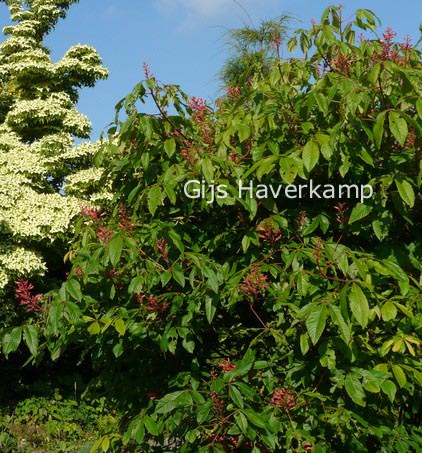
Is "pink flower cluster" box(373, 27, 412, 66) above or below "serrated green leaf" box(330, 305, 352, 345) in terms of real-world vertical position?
above

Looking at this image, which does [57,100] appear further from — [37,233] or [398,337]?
[398,337]

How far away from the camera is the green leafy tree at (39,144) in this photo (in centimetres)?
695

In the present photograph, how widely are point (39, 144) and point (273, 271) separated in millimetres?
6291

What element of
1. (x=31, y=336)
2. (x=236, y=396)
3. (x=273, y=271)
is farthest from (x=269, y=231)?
(x=31, y=336)

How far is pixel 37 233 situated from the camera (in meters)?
6.88

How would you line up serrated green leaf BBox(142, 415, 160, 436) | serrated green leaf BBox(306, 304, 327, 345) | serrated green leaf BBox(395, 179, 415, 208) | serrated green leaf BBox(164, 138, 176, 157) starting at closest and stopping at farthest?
serrated green leaf BBox(306, 304, 327, 345)
serrated green leaf BBox(395, 179, 415, 208)
serrated green leaf BBox(142, 415, 160, 436)
serrated green leaf BBox(164, 138, 176, 157)

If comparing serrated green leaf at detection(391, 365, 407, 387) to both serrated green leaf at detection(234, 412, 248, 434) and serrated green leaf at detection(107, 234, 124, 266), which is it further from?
serrated green leaf at detection(107, 234, 124, 266)

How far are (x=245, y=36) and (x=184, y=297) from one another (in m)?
6.72

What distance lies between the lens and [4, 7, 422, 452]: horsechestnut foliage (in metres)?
2.18

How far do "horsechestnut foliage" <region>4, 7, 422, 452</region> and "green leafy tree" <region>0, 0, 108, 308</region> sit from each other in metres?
4.26

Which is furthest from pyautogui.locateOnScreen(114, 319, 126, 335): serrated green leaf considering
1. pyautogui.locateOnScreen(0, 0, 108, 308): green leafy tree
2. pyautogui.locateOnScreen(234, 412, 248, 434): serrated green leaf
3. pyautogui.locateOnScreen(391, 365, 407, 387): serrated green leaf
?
pyautogui.locateOnScreen(0, 0, 108, 308): green leafy tree

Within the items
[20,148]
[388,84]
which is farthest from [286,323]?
[20,148]

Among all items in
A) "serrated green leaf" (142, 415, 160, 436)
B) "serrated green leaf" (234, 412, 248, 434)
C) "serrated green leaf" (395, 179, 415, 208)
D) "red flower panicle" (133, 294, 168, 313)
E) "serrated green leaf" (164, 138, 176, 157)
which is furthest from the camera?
"serrated green leaf" (164, 138, 176, 157)

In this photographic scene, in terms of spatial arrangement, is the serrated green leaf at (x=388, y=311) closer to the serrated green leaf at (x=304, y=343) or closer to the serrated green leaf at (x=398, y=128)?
the serrated green leaf at (x=304, y=343)
